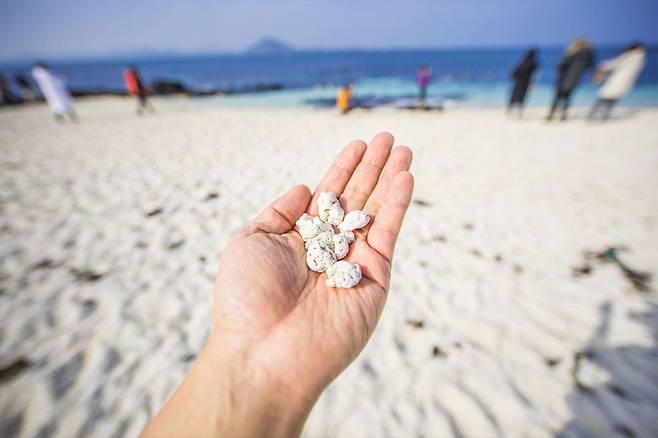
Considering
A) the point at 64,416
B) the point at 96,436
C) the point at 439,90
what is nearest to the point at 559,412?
the point at 96,436

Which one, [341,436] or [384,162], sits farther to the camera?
[384,162]

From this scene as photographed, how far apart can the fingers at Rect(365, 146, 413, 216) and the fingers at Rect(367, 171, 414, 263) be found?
10 centimetres

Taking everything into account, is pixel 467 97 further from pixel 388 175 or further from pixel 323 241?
pixel 323 241

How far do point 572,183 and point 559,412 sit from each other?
567 centimetres

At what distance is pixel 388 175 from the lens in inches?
121

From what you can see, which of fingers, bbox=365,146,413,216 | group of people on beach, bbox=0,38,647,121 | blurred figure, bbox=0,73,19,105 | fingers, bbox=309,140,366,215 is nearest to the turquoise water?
group of people on beach, bbox=0,38,647,121

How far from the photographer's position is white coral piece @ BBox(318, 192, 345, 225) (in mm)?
2707

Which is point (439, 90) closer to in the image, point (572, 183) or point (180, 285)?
point (572, 183)

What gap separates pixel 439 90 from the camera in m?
25.0

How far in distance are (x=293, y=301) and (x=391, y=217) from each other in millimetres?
1215

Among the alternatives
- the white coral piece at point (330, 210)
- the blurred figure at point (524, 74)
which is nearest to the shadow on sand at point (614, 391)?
the white coral piece at point (330, 210)

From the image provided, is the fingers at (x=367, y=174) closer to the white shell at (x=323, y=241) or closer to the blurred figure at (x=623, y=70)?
the white shell at (x=323, y=241)

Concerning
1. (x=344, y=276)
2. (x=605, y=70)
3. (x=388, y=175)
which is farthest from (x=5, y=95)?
(x=605, y=70)

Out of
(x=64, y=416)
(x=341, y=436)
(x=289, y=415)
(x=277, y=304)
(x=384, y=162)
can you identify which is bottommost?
(x=341, y=436)
